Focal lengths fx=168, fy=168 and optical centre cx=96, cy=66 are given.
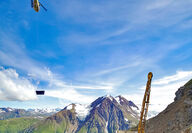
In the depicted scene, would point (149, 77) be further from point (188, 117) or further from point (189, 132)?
point (188, 117)

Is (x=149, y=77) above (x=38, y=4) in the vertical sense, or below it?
below

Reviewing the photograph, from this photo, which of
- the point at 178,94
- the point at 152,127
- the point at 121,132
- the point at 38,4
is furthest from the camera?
the point at 178,94

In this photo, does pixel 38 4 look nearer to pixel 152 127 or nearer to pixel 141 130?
pixel 141 130

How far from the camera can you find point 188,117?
Answer: 74.4 metres

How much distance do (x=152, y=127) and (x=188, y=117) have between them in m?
29.6

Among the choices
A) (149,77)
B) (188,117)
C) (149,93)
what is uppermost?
(149,77)

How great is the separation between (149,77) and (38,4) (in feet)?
67.1

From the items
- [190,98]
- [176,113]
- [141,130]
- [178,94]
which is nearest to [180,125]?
[176,113]

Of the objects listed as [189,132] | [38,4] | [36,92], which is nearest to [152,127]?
[189,132]

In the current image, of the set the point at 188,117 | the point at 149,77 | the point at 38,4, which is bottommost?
the point at 188,117

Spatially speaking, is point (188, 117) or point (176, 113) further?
point (176, 113)

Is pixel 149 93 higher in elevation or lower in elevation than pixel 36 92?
lower

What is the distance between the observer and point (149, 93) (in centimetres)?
2425

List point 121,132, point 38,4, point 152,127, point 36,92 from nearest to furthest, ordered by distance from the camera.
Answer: point 38,4 → point 36,92 → point 121,132 → point 152,127
